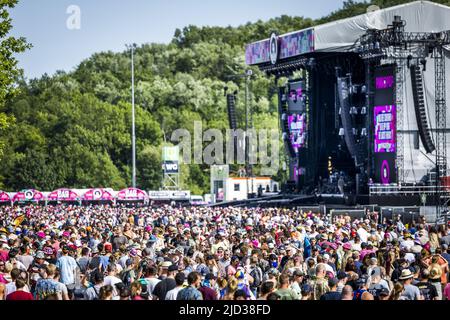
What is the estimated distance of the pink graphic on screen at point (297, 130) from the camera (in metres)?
65.3

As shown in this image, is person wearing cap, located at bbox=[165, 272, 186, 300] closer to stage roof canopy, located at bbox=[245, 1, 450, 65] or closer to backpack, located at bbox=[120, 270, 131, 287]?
backpack, located at bbox=[120, 270, 131, 287]

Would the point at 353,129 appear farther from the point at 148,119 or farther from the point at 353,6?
the point at 353,6

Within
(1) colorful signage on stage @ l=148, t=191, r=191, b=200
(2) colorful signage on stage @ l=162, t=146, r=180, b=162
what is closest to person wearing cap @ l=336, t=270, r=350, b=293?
(1) colorful signage on stage @ l=148, t=191, r=191, b=200

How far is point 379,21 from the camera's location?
56750 mm

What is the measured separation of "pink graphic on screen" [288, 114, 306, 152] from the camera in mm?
65312

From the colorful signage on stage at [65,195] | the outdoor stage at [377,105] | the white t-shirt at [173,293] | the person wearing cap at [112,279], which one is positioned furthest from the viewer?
the colorful signage on stage at [65,195]

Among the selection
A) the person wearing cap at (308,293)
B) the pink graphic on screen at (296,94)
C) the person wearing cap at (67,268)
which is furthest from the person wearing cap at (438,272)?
the pink graphic on screen at (296,94)

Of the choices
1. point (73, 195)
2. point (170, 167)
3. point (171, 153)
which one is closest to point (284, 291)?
point (73, 195)

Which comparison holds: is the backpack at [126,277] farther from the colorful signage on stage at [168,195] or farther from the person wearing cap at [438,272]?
the colorful signage on stage at [168,195]

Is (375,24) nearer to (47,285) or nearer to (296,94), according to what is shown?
(296,94)

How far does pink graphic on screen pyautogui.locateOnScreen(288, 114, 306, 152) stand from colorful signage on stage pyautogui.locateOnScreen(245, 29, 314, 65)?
3665mm

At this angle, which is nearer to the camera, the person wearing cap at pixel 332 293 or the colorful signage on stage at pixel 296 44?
the person wearing cap at pixel 332 293

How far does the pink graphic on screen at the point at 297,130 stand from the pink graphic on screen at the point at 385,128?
33.4ft
